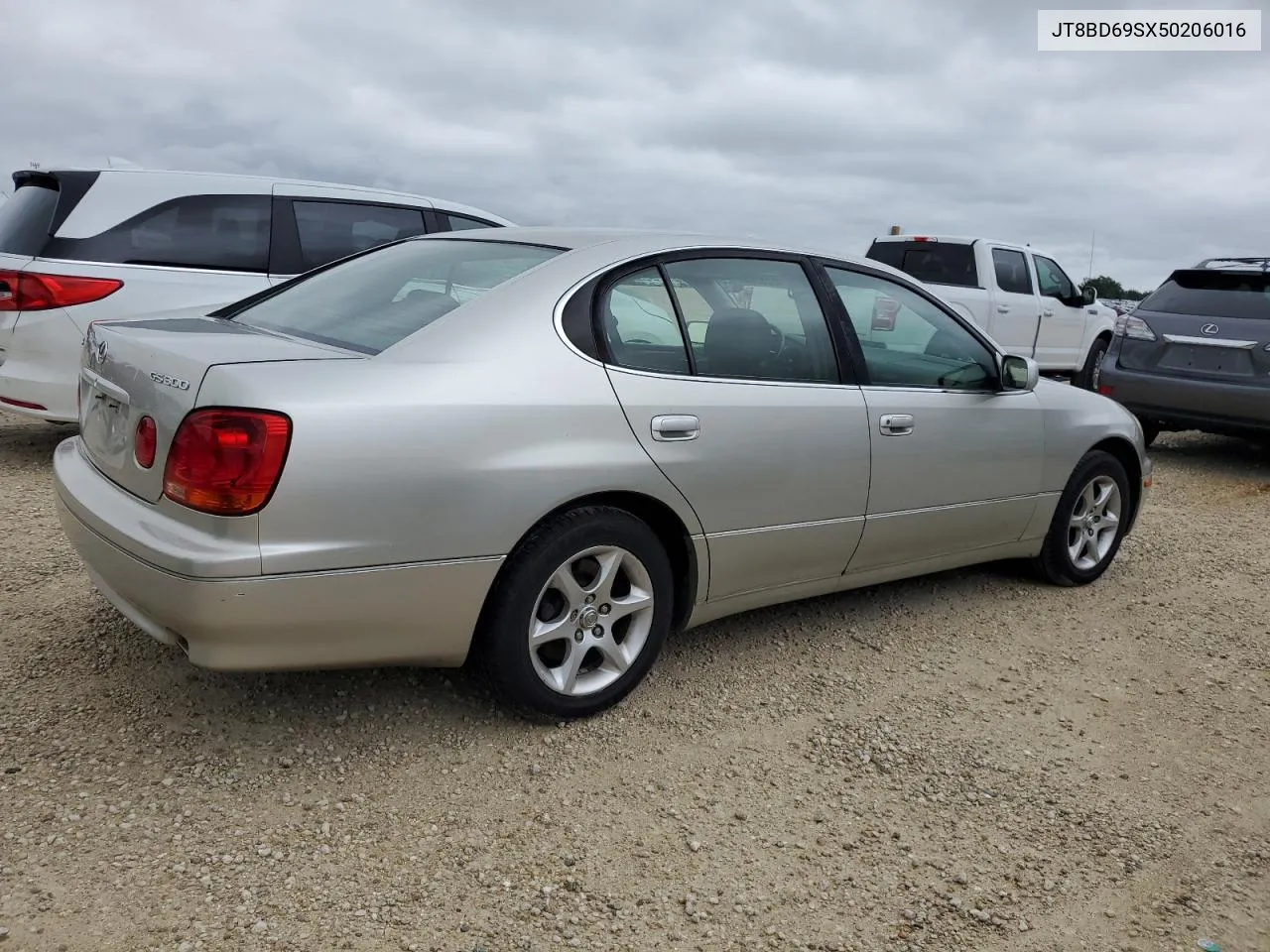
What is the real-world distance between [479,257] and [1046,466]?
2.56 metres

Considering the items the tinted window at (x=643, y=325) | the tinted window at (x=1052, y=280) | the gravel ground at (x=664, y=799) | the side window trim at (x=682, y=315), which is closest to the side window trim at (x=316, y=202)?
the gravel ground at (x=664, y=799)

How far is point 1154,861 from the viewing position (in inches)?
108

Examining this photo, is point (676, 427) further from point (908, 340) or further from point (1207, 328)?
point (1207, 328)

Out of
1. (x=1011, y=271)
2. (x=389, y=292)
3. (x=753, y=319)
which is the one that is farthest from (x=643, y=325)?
(x=1011, y=271)

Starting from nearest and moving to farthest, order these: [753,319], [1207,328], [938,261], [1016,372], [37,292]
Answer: [753,319] → [1016,372] → [37,292] → [1207,328] → [938,261]

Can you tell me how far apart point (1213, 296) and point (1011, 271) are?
3569mm

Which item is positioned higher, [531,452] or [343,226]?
[343,226]

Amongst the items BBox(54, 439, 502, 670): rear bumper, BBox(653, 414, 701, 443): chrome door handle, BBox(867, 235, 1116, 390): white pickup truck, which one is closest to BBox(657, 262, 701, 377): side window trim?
BBox(653, 414, 701, 443): chrome door handle

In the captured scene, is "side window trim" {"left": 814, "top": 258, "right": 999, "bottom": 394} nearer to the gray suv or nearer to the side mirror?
the side mirror

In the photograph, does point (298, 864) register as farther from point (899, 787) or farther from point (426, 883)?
point (899, 787)

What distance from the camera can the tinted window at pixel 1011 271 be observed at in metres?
11.4

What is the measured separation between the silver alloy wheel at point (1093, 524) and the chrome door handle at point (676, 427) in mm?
2330

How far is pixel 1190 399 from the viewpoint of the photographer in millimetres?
7809

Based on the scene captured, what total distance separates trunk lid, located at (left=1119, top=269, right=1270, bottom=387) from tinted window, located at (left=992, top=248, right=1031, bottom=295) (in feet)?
9.63
